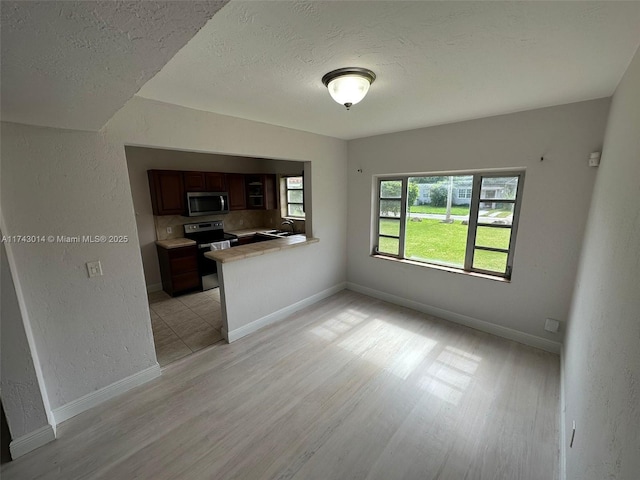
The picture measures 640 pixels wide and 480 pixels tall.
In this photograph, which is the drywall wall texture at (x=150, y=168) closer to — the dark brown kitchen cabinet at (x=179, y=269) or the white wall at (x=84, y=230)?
the dark brown kitchen cabinet at (x=179, y=269)

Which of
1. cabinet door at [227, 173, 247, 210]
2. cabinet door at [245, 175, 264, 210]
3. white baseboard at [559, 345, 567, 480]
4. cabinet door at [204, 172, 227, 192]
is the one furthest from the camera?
cabinet door at [245, 175, 264, 210]

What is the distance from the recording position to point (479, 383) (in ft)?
7.61

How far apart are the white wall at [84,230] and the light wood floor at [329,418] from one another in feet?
1.27

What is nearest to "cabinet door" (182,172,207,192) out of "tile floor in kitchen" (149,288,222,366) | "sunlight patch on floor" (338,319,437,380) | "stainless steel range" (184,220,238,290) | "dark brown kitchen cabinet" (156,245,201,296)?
"stainless steel range" (184,220,238,290)

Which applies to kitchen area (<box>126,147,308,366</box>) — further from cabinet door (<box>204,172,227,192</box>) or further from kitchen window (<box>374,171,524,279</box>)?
kitchen window (<box>374,171,524,279</box>)

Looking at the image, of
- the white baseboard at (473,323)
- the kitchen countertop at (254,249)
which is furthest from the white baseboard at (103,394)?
the white baseboard at (473,323)

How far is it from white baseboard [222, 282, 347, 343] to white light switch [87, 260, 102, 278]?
4.54 ft

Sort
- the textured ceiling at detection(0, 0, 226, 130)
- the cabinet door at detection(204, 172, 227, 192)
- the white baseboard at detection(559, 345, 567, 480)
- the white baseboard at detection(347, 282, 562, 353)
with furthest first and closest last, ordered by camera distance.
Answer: the cabinet door at detection(204, 172, 227, 192)
the white baseboard at detection(347, 282, 562, 353)
the white baseboard at detection(559, 345, 567, 480)
the textured ceiling at detection(0, 0, 226, 130)

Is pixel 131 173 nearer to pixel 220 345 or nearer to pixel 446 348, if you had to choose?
pixel 220 345

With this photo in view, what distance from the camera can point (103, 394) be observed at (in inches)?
85.4

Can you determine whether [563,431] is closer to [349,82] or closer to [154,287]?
[349,82]

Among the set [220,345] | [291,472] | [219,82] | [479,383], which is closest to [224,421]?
[291,472]

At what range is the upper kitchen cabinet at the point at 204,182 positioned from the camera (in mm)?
4315

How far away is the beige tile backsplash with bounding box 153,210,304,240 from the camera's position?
4.40 metres
